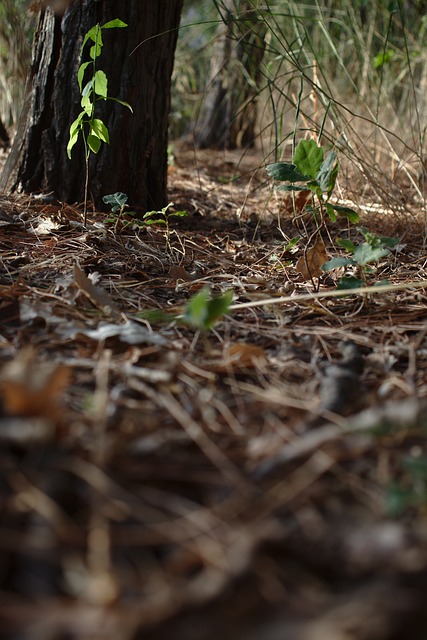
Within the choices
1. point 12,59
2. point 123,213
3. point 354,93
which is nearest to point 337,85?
point 354,93

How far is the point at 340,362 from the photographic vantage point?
1.14 meters

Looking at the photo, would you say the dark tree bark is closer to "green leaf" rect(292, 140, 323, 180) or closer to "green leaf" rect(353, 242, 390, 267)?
"green leaf" rect(292, 140, 323, 180)

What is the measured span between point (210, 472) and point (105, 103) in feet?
5.19

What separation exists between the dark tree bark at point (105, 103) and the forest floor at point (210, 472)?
0.81 m

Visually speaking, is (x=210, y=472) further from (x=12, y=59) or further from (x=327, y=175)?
(x=12, y=59)

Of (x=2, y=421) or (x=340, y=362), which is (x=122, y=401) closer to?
(x=2, y=421)

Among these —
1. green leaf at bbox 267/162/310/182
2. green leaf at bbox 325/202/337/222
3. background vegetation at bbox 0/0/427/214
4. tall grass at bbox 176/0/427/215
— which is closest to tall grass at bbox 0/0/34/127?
background vegetation at bbox 0/0/427/214

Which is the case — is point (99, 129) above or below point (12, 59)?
below

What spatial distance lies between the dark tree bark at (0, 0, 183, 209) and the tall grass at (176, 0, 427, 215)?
0.31m

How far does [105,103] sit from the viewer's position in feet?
6.70

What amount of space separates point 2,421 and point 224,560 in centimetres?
35

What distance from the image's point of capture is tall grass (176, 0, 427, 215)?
1.98m

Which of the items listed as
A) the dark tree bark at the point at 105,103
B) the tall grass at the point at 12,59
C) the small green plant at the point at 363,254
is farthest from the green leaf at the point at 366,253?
the tall grass at the point at 12,59

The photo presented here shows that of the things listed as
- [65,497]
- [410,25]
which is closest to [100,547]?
[65,497]
